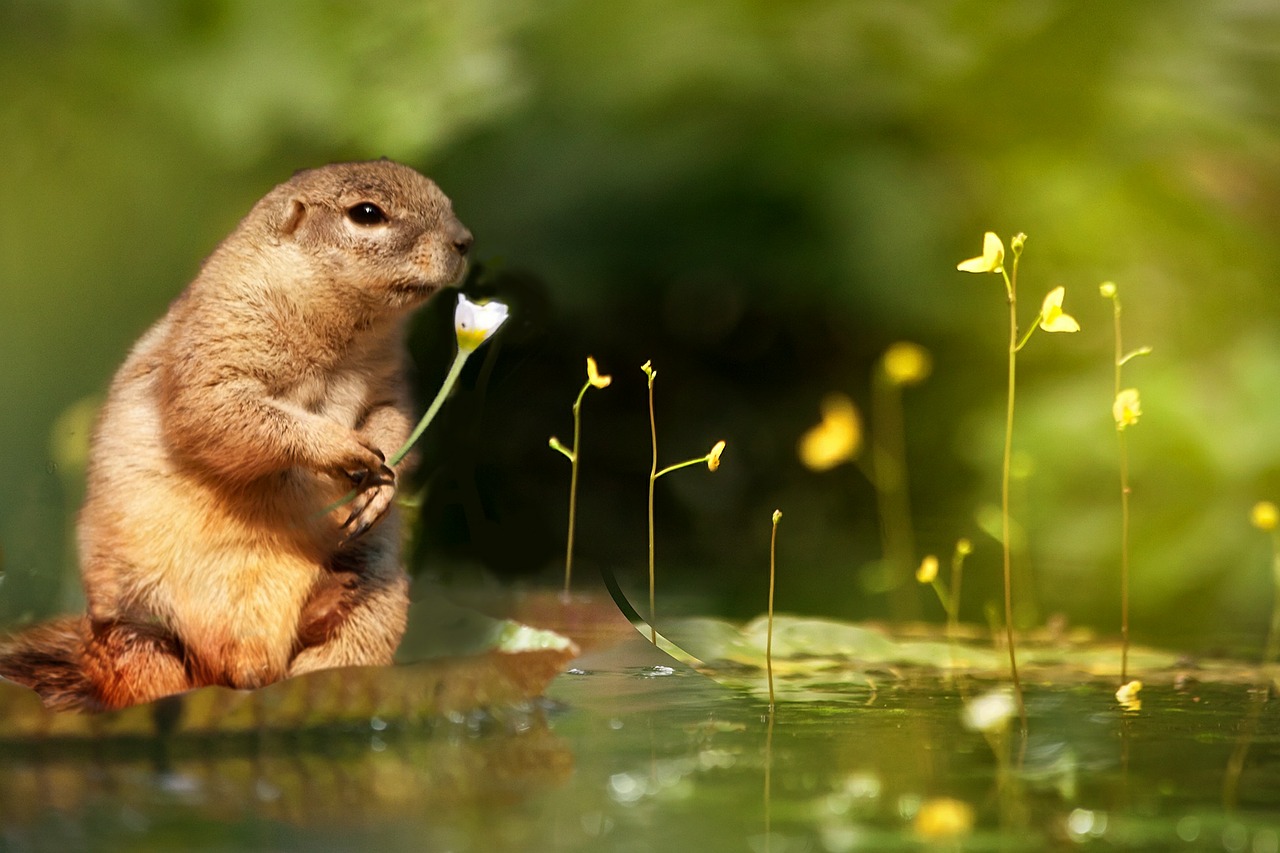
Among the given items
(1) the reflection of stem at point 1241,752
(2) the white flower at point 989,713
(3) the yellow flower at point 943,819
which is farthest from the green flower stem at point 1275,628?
(3) the yellow flower at point 943,819

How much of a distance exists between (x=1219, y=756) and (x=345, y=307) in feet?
3.49

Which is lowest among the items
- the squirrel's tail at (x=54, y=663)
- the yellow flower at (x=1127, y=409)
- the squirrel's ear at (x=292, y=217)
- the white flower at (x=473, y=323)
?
the squirrel's tail at (x=54, y=663)

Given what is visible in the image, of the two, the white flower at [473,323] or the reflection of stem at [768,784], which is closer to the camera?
the reflection of stem at [768,784]

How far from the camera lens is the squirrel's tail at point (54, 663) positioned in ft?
5.12

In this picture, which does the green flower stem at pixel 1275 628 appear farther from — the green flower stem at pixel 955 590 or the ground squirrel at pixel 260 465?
the ground squirrel at pixel 260 465

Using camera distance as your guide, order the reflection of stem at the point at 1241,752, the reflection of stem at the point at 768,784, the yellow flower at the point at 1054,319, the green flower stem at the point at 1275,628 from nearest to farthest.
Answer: the reflection of stem at the point at 768,784 < the reflection of stem at the point at 1241,752 < the yellow flower at the point at 1054,319 < the green flower stem at the point at 1275,628

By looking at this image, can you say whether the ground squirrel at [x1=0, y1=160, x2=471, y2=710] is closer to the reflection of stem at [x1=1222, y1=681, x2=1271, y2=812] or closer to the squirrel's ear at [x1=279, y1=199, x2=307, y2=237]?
the squirrel's ear at [x1=279, y1=199, x2=307, y2=237]

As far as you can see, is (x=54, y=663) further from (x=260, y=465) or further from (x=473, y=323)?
(x=473, y=323)

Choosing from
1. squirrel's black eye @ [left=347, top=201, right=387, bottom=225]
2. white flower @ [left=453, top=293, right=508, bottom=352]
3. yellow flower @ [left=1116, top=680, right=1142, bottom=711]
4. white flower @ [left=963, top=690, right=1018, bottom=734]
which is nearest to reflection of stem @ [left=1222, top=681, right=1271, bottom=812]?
yellow flower @ [left=1116, top=680, right=1142, bottom=711]

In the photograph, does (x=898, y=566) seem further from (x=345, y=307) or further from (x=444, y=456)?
(x=345, y=307)

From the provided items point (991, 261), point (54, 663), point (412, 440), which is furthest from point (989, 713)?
point (54, 663)

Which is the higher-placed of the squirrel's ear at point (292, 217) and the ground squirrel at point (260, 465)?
the squirrel's ear at point (292, 217)

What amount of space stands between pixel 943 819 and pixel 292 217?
97 centimetres

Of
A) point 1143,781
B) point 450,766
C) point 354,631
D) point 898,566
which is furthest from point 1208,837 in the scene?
point 898,566
